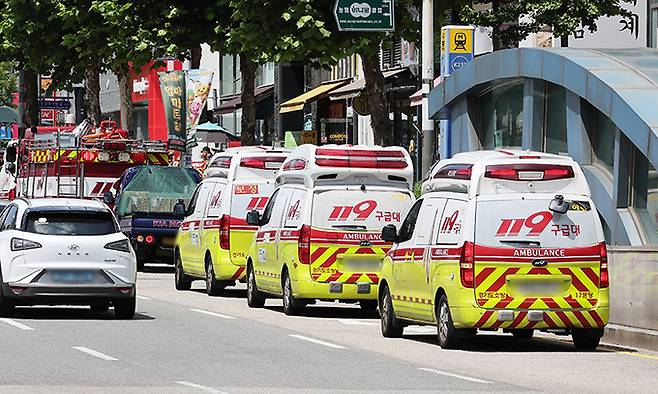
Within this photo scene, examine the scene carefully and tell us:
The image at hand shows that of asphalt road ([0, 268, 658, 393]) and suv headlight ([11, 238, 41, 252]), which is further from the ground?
suv headlight ([11, 238, 41, 252])

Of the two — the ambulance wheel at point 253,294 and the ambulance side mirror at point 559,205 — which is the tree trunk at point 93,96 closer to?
the ambulance wheel at point 253,294

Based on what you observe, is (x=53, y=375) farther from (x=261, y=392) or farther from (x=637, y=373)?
(x=637, y=373)

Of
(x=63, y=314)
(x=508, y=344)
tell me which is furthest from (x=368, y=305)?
(x=508, y=344)

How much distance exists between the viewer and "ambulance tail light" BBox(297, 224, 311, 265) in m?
24.0

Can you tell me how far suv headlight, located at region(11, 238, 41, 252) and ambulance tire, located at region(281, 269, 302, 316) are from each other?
3.85m

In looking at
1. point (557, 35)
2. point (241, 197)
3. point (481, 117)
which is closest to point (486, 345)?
point (241, 197)

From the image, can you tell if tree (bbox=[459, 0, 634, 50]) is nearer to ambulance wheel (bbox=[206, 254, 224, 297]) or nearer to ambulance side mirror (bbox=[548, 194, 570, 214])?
ambulance wheel (bbox=[206, 254, 224, 297])

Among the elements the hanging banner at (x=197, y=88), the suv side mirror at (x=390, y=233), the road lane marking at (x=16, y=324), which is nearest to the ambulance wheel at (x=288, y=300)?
the suv side mirror at (x=390, y=233)

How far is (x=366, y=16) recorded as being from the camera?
3150 centimetres

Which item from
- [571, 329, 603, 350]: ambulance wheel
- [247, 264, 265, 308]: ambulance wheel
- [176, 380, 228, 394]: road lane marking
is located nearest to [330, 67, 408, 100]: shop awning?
[247, 264, 265, 308]: ambulance wheel

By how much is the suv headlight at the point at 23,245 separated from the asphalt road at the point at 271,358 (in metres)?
0.93

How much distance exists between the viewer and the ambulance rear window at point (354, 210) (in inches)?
949

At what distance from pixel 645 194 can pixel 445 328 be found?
20.1 ft

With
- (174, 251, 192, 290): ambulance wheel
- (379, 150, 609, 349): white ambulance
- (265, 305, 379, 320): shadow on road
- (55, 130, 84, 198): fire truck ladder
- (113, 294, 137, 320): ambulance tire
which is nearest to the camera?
(379, 150, 609, 349): white ambulance
